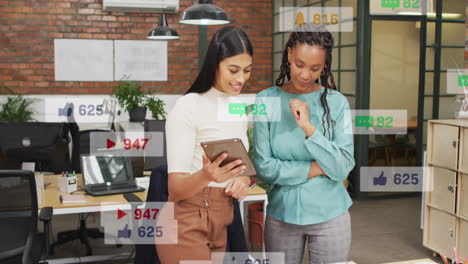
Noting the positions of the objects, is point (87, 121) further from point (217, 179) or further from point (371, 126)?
point (217, 179)

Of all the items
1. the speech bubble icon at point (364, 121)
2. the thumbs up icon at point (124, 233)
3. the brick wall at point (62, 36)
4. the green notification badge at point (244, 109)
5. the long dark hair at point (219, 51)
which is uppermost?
the brick wall at point (62, 36)

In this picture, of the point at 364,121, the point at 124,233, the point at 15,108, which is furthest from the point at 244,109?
the point at 15,108

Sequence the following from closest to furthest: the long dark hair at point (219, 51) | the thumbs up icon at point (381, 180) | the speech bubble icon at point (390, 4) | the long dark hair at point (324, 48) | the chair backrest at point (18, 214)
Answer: the long dark hair at point (219, 51) < the long dark hair at point (324, 48) < the chair backrest at point (18, 214) < the speech bubble icon at point (390, 4) < the thumbs up icon at point (381, 180)

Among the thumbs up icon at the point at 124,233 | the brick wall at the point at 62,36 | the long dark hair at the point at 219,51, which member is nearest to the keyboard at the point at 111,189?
the thumbs up icon at the point at 124,233

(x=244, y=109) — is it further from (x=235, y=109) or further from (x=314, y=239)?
(x=314, y=239)

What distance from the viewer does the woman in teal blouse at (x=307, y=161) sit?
1.58 m

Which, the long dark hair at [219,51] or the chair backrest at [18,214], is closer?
the long dark hair at [219,51]

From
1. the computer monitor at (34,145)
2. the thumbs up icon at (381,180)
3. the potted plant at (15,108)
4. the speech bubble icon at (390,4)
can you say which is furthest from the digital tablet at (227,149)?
the potted plant at (15,108)

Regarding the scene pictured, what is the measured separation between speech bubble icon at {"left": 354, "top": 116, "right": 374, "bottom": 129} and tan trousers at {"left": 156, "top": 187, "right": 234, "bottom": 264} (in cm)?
466

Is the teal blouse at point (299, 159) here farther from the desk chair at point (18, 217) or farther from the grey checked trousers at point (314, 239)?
the desk chair at point (18, 217)

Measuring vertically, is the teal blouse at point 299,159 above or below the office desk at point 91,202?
above

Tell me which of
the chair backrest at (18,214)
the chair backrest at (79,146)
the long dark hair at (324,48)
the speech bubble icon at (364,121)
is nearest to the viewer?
the long dark hair at (324,48)

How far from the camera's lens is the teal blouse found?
1607 millimetres

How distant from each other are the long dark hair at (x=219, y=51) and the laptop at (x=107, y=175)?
196 centimetres
